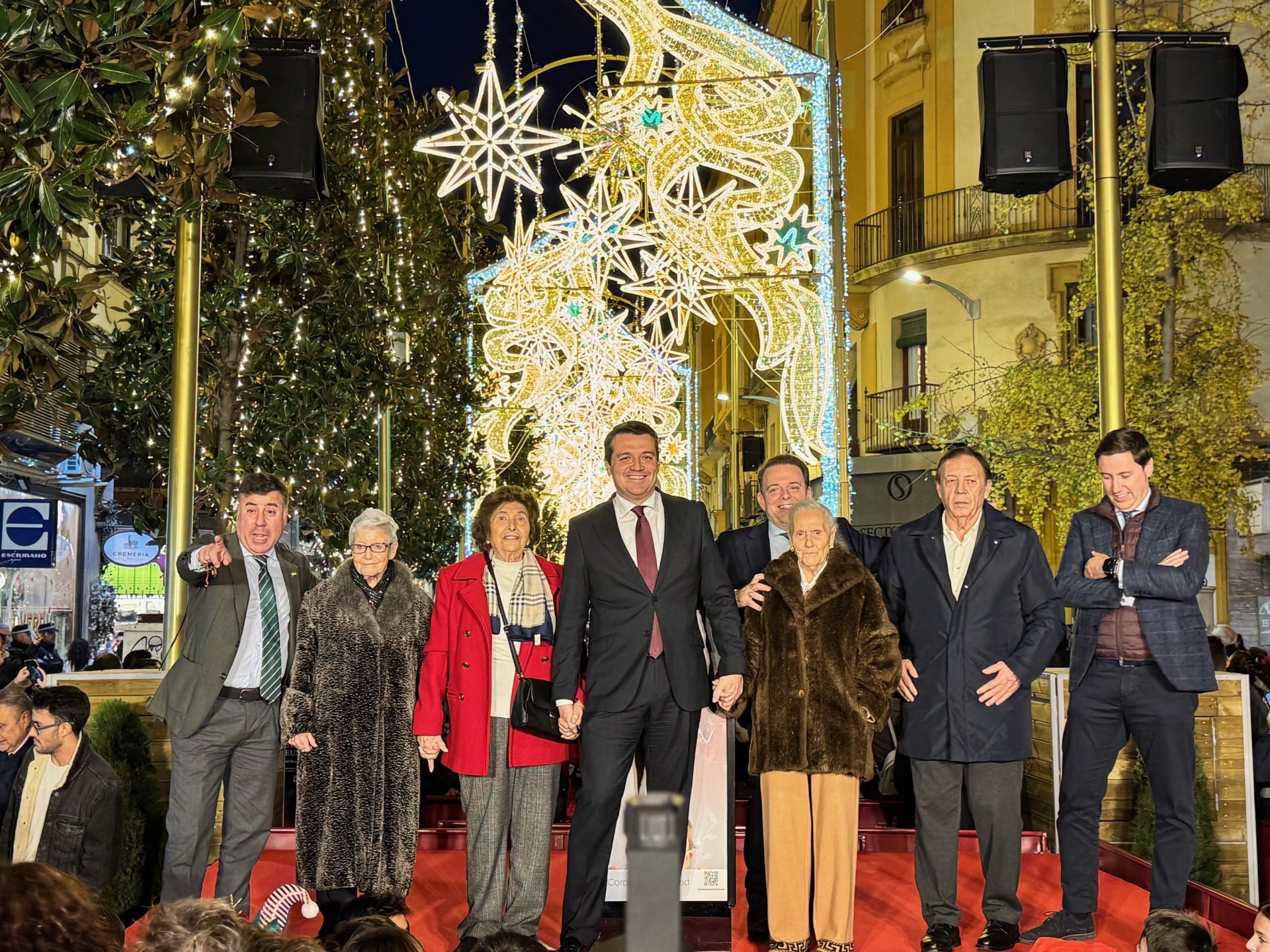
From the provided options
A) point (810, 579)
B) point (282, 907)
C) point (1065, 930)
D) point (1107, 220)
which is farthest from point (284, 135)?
point (1065, 930)

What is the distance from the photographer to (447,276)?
16.9 meters

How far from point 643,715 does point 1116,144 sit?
482cm

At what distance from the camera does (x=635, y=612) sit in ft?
19.6

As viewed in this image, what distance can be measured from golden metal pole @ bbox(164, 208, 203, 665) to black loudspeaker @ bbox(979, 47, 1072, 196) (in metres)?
4.70

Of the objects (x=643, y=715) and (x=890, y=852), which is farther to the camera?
(x=890, y=852)

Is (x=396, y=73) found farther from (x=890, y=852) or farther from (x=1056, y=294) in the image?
(x=1056, y=294)

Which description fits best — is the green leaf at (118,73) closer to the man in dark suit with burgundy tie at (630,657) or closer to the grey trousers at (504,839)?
the man in dark suit with burgundy tie at (630,657)

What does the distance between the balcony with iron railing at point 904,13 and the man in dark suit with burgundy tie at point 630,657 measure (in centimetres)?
2425

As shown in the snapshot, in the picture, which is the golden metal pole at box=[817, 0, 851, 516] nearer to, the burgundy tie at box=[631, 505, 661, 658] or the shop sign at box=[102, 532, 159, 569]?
the burgundy tie at box=[631, 505, 661, 658]

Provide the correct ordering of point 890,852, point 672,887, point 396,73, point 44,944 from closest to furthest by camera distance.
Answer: point 672,887, point 44,944, point 890,852, point 396,73

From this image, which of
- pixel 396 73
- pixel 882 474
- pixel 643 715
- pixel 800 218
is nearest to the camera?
pixel 643 715

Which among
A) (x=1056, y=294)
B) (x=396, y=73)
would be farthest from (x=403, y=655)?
(x=1056, y=294)

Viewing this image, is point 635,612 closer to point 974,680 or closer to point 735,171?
point 974,680

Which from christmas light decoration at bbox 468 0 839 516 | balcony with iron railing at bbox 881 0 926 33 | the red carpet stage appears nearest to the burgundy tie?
the red carpet stage
